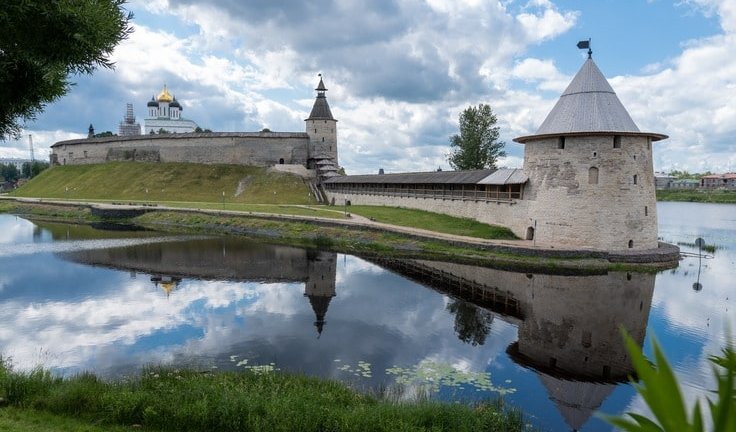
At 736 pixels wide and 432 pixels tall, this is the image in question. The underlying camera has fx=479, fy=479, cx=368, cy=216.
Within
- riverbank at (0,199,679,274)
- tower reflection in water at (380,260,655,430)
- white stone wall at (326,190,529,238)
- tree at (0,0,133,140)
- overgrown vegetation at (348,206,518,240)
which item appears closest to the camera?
tree at (0,0,133,140)

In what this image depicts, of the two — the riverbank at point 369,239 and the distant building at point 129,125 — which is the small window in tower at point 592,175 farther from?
the distant building at point 129,125

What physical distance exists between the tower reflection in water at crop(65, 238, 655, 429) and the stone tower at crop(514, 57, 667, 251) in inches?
126

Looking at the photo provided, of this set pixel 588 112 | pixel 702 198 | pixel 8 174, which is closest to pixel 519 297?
pixel 588 112

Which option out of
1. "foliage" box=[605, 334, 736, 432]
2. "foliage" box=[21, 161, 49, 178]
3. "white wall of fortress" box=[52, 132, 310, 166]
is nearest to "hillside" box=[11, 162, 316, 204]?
"white wall of fortress" box=[52, 132, 310, 166]

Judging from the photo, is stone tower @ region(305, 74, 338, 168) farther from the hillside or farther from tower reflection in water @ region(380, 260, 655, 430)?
tower reflection in water @ region(380, 260, 655, 430)

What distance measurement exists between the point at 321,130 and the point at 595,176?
34758 mm

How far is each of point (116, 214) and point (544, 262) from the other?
29.7m

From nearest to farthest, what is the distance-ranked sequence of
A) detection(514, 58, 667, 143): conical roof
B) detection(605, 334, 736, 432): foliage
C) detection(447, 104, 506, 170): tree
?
detection(605, 334, 736, 432): foliage < detection(514, 58, 667, 143): conical roof < detection(447, 104, 506, 170): tree

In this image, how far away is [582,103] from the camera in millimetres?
20938

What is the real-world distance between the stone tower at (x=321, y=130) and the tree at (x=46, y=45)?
44.7 metres

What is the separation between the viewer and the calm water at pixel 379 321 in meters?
9.09

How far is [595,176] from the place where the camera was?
20188 millimetres

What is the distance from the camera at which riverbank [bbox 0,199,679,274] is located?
1892 centimetres

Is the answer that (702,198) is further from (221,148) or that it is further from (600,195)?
(221,148)
